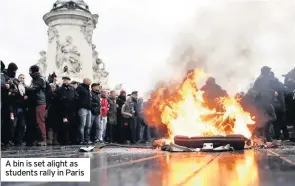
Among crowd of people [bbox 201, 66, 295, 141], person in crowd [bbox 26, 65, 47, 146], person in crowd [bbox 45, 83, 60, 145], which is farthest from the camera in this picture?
crowd of people [bbox 201, 66, 295, 141]

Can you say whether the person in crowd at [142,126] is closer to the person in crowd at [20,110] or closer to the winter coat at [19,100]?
the person in crowd at [20,110]

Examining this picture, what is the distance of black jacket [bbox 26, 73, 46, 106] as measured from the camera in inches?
332

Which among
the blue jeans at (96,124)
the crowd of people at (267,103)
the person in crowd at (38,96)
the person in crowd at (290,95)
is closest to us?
the person in crowd at (38,96)

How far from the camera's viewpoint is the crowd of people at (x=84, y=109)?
829 cm

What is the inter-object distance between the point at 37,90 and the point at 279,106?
5.05m

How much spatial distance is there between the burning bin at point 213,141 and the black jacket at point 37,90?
2.81 meters

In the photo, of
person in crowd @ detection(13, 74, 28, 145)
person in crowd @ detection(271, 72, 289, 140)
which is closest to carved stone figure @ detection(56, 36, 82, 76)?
person in crowd @ detection(271, 72, 289, 140)

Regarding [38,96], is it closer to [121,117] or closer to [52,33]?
[121,117]

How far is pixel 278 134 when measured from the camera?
1073 cm

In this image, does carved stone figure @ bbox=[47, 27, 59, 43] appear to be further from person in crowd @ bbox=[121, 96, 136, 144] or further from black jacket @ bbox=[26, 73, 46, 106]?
black jacket @ bbox=[26, 73, 46, 106]

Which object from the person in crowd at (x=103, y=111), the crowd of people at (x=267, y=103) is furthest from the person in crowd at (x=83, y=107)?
the crowd of people at (x=267, y=103)

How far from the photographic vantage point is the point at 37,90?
8445 millimetres

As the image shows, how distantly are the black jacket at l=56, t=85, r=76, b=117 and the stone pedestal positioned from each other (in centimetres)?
1098

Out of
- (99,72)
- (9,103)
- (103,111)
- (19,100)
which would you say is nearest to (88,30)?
(99,72)
